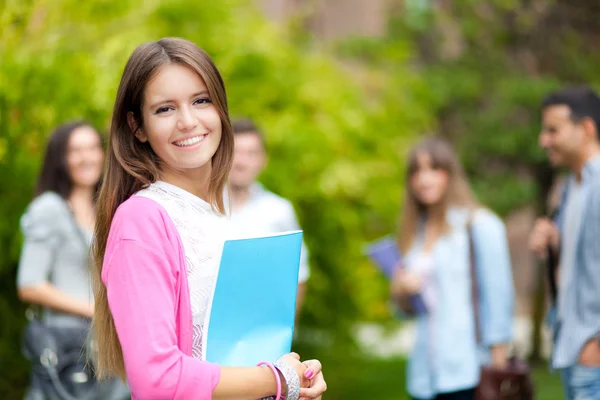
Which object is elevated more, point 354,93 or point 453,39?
point 453,39

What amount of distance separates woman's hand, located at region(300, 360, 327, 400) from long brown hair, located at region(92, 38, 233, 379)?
17.3 inches

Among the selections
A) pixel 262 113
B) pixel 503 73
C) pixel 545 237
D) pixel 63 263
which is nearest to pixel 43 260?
pixel 63 263

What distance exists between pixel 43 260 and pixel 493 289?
2.26 metres

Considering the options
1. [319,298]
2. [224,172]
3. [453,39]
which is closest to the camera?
[224,172]

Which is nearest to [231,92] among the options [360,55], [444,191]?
[444,191]

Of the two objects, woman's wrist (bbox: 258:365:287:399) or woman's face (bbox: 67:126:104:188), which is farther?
woman's face (bbox: 67:126:104:188)

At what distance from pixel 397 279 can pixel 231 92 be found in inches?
103

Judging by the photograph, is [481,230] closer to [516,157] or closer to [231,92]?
[231,92]

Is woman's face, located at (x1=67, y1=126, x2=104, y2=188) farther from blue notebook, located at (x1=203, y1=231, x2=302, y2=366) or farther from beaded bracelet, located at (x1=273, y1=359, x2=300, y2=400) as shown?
beaded bracelet, located at (x1=273, y1=359, x2=300, y2=400)

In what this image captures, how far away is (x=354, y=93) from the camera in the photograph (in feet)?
25.4

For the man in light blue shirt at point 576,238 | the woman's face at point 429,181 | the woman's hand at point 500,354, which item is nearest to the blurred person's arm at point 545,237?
the man in light blue shirt at point 576,238

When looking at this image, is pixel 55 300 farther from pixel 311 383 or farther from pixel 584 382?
pixel 584 382

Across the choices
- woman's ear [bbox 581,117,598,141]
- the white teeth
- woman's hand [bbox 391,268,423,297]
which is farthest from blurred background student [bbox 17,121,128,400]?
woman's ear [bbox 581,117,598,141]

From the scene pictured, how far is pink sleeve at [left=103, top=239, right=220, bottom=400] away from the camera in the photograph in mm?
1690
